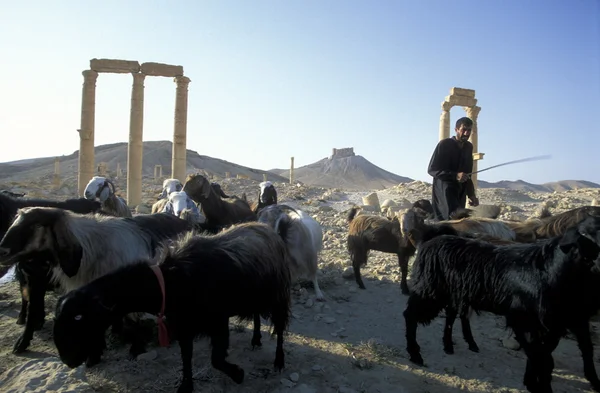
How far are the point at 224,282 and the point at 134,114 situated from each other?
22.8 meters

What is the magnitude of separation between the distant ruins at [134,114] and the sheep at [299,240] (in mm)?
18634

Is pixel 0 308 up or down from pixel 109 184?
down

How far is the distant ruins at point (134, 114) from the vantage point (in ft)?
76.8

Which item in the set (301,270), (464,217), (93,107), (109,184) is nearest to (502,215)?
(464,217)

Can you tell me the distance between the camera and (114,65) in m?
23.8

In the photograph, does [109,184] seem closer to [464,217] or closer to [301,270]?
[301,270]

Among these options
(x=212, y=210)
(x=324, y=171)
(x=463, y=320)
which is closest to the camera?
(x=463, y=320)

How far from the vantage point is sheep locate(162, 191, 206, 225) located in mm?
6463

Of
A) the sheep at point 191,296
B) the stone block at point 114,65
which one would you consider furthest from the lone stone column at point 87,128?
the sheep at point 191,296

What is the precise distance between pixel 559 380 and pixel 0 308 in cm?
688

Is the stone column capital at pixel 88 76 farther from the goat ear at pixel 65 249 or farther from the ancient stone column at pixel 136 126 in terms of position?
the goat ear at pixel 65 249

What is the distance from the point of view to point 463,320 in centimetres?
477

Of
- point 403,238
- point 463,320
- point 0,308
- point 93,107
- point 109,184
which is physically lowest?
point 0,308

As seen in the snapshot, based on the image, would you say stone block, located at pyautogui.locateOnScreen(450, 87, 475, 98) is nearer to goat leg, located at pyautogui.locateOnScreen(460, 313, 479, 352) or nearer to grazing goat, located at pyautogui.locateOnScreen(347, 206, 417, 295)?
grazing goat, located at pyautogui.locateOnScreen(347, 206, 417, 295)
